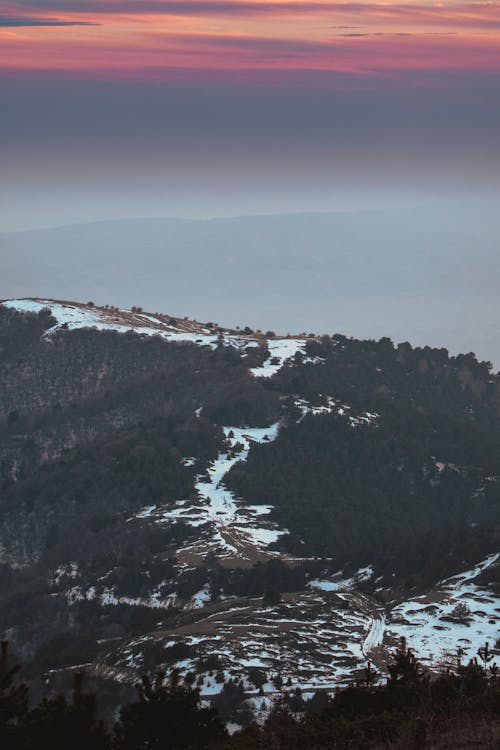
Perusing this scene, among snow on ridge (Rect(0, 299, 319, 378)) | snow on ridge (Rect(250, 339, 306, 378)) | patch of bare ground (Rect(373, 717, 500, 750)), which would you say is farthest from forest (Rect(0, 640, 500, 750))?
snow on ridge (Rect(0, 299, 319, 378))

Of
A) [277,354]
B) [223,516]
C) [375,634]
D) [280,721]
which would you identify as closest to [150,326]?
[277,354]

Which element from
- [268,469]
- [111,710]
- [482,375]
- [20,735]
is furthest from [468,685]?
[482,375]

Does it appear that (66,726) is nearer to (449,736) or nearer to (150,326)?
(449,736)

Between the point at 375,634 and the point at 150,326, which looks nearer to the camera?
the point at 375,634

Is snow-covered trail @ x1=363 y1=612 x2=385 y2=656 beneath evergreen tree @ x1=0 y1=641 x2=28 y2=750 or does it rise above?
beneath

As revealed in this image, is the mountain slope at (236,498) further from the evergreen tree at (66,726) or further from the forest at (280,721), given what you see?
the evergreen tree at (66,726)

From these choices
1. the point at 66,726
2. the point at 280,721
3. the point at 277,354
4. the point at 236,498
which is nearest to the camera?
the point at 66,726

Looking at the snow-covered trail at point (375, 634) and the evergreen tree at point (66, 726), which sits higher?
the evergreen tree at point (66, 726)

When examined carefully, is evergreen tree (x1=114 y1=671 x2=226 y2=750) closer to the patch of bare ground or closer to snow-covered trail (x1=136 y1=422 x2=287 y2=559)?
the patch of bare ground

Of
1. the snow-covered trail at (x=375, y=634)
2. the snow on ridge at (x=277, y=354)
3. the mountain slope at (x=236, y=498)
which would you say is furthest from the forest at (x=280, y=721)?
the snow on ridge at (x=277, y=354)

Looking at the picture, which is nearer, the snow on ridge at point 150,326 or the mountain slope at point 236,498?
the mountain slope at point 236,498

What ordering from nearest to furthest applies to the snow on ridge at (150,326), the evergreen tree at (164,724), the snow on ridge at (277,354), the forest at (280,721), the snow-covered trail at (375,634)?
1. the forest at (280,721)
2. the evergreen tree at (164,724)
3. the snow-covered trail at (375,634)
4. the snow on ridge at (277,354)
5. the snow on ridge at (150,326)

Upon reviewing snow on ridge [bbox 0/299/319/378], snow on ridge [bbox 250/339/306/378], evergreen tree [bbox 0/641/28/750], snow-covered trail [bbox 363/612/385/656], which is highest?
snow on ridge [bbox 0/299/319/378]
